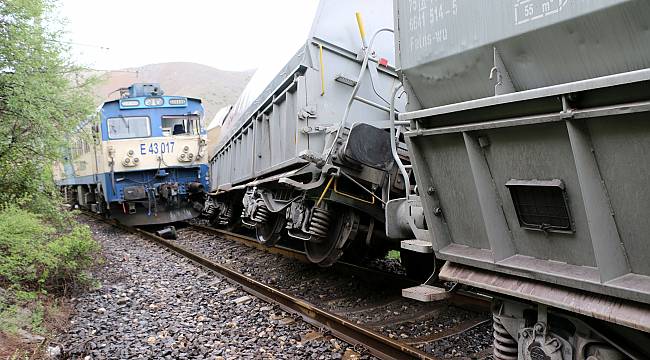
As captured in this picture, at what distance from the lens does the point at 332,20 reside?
6379 mm

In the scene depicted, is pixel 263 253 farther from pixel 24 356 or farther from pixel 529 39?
pixel 529 39

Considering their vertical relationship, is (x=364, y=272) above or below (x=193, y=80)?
below

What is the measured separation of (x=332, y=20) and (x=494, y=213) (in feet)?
12.6

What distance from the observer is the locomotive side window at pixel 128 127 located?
15.8 m

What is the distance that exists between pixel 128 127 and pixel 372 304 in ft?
38.7

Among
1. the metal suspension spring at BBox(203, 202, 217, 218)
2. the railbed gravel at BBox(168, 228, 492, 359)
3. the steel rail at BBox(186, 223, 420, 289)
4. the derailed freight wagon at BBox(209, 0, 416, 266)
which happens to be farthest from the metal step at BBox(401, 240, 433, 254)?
the metal suspension spring at BBox(203, 202, 217, 218)

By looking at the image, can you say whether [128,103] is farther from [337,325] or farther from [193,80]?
[193,80]

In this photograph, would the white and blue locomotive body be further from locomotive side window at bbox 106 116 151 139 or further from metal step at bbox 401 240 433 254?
metal step at bbox 401 240 433 254

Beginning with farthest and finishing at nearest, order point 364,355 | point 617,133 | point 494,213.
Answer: point 364,355, point 494,213, point 617,133

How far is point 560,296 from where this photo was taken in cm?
285

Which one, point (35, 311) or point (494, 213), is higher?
point (494, 213)

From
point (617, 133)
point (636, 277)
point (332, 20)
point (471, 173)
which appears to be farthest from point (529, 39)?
point (332, 20)

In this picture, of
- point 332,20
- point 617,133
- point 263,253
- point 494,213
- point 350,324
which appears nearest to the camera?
point 617,133

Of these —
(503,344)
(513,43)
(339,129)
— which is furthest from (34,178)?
(513,43)
